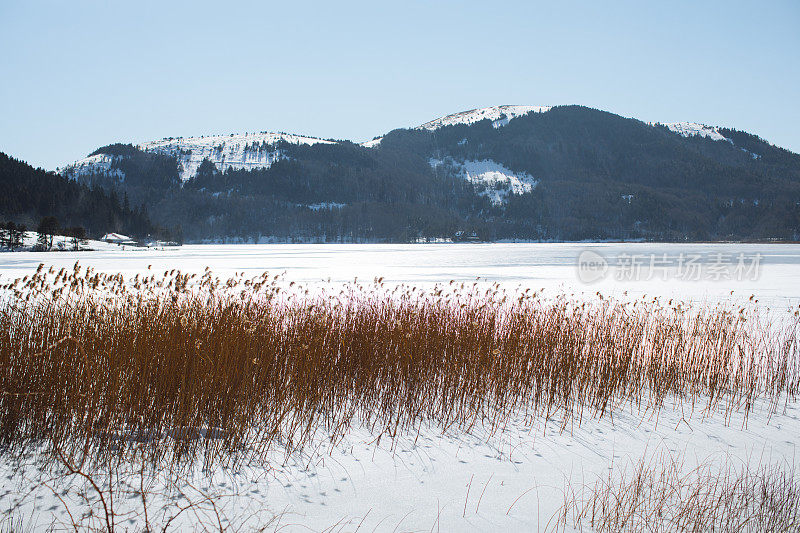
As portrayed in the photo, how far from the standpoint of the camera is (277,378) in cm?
518

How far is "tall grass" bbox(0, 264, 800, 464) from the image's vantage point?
4.20 metres

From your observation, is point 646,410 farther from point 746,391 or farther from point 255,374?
point 255,374

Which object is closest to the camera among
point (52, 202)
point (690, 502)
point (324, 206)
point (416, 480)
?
point (690, 502)

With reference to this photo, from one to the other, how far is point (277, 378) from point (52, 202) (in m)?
103

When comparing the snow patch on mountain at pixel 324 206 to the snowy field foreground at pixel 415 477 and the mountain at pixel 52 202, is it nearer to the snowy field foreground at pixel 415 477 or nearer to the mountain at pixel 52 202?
the mountain at pixel 52 202

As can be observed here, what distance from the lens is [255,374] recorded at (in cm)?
523

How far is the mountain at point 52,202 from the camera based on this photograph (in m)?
82.3

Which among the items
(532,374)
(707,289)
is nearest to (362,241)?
(707,289)

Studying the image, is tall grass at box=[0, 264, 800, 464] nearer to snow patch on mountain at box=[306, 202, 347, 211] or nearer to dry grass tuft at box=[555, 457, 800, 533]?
dry grass tuft at box=[555, 457, 800, 533]

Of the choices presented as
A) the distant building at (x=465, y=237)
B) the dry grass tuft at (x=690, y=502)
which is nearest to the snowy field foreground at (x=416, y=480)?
the dry grass tuft at (x=690, y=502)

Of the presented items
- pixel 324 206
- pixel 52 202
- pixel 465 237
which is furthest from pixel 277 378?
pixel 324 206

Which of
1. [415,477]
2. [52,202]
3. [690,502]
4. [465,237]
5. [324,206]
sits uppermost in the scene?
[324,206]

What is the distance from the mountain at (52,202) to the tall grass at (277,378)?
9561 centimetres

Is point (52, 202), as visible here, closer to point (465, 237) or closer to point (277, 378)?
point (277, 378)
